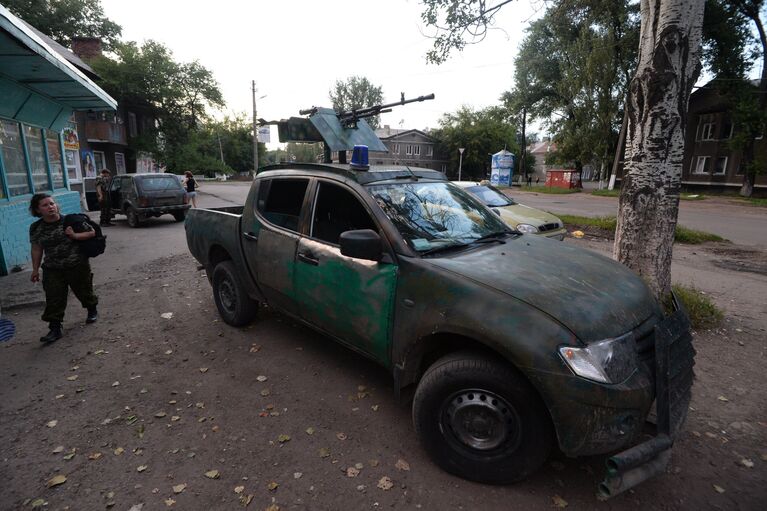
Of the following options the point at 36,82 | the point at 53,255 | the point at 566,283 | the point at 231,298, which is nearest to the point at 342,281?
the point at 566,283

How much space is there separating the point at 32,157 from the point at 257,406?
9.29m

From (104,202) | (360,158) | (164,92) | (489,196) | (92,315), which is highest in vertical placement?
(164,92)

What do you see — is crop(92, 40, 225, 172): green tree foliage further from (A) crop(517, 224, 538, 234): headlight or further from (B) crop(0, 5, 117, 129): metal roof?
(A) crop(517, 224, 538, 234): headlight

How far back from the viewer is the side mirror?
2.55 m

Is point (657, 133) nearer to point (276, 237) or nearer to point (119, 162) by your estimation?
point (276, 237)

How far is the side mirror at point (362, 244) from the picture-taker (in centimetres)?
255

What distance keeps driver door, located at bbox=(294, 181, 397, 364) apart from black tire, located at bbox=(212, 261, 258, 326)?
1.27 m

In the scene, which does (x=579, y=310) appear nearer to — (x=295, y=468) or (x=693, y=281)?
(x=295, y=468)

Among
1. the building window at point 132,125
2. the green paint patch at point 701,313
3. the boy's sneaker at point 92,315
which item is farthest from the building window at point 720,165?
the building window at point 132,125

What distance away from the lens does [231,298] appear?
460cm

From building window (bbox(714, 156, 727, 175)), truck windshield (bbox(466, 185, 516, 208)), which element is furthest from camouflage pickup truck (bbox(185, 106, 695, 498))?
building window (bbox(714, 156, 727, 175))

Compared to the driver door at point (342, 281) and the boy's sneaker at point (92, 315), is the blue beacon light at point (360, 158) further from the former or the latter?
the boy's sneaker at point (92, 315)

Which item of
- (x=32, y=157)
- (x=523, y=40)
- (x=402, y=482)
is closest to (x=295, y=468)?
(x=402, y=482)

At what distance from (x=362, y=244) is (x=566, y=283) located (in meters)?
1.29
